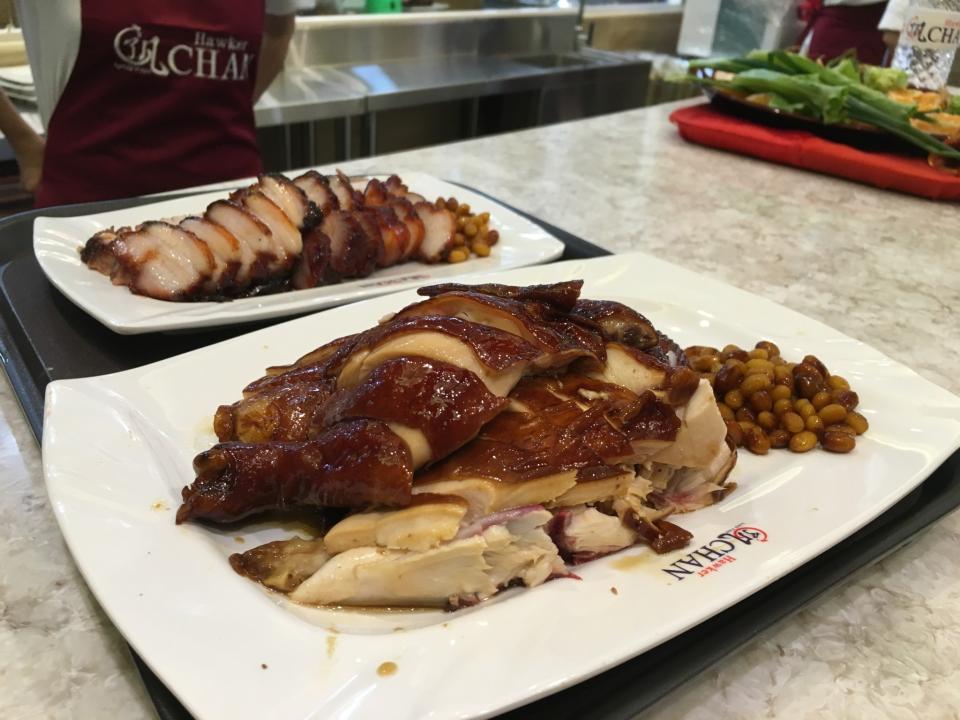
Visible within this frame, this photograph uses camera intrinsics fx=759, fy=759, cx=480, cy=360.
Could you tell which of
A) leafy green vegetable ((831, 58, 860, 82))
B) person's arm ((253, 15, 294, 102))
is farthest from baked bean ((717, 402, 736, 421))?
leafy green vegetable ((831, 58, 860, 82))

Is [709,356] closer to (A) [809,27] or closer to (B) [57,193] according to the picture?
(B) [57,193]

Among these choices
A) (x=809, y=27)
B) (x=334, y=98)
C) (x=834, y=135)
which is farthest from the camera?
(x=809, y=27)

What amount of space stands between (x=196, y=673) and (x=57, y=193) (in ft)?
9.53

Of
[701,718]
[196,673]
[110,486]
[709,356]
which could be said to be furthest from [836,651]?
[110,486]

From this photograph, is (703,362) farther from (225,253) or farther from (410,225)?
(225,253)

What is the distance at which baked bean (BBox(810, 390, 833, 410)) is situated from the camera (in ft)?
5.04

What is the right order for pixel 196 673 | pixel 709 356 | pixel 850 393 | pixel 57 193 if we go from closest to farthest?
pixel 196 673 < pixel 850 393 < pixel 709 356 < pixel 57 193

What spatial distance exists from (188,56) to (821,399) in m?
2.79

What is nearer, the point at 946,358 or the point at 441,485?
the point at 441,485

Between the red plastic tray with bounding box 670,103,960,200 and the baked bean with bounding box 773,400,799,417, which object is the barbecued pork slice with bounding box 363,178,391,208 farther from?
the red plastic tray with bounding box 670,103,960,200

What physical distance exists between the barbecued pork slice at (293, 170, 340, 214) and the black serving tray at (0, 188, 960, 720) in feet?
1.98

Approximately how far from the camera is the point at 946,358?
2109 mm

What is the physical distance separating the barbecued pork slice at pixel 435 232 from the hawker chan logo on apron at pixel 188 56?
1363 millimetres

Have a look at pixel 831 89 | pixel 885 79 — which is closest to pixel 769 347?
pixel 831 89
